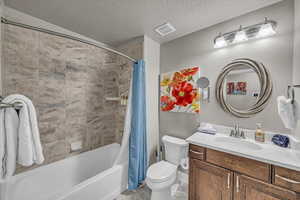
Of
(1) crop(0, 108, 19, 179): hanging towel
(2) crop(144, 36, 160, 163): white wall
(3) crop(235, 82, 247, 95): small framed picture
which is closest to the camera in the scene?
(1) crop(0, 108, 19, 179): hanging towel

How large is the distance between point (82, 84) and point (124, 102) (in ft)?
2.50

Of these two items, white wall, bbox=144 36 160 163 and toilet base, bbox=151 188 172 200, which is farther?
white wall, bbox=144 36 160 163

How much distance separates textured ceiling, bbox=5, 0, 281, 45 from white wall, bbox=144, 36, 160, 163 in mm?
298

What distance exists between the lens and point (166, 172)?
1494 millimetres

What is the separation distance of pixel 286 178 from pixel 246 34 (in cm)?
141

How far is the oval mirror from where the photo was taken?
134 centimetres

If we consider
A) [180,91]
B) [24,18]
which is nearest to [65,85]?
[24,18]

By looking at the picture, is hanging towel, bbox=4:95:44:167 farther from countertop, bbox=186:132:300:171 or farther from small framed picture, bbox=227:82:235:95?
small framed picture, bbox=227:82:235:95

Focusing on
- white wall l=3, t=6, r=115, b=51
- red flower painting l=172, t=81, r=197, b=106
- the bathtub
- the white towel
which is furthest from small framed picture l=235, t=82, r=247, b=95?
white wall l=3, t=6, r=115, b=51

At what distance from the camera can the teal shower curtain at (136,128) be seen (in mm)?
1727

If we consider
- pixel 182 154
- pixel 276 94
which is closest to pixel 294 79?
pixel 276 94

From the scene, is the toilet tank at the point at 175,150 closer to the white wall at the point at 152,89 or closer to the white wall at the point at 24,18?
the white wall at the point at 152,89

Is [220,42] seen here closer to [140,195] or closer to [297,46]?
[297,46]

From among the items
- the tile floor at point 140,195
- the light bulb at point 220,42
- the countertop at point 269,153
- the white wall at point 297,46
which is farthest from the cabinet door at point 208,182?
the light bulb at point 220,42
